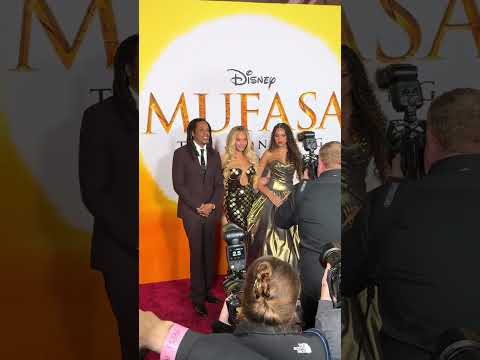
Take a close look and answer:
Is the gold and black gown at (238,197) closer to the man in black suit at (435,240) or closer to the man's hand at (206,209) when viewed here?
the man's hand at (206,209)

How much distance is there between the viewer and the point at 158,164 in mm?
2152

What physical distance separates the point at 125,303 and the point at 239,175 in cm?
110

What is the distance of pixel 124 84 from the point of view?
2.87 metres

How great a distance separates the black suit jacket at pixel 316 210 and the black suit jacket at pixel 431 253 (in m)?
0.34

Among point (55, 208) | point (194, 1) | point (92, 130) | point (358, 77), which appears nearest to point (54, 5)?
point (92, 130)

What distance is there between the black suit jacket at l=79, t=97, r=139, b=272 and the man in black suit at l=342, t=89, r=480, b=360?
3.62ft

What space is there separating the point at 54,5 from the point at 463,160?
209 centimetres

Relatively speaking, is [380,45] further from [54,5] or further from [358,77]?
[54,5]

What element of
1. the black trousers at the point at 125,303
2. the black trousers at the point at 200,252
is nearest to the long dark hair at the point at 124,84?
the black trousers at the point at 125,303

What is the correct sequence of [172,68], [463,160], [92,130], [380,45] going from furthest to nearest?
1. [380,45]
2. [92,130]
3. [463,160]
4. [172,68]

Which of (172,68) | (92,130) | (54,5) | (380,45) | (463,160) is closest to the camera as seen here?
(172,68)

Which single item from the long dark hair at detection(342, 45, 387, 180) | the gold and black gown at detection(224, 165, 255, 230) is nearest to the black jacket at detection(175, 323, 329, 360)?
the gold and black gown at detection(224, 165, 255, 230)

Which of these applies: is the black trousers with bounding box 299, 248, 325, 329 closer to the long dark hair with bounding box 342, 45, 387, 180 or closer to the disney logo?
the disney logo

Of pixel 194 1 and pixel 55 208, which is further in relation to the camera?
pixel 55 208
